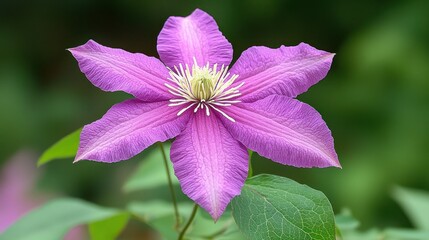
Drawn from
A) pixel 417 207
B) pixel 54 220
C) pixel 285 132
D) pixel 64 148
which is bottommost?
pixel 417 207

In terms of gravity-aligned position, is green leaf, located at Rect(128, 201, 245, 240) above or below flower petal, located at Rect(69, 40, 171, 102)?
below

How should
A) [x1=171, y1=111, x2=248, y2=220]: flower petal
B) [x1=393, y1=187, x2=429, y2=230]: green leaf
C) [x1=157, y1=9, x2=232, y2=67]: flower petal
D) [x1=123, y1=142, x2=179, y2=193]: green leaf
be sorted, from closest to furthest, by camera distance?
[x1=171, y1=111, x2=248, y2=220]: flower petal, [x1=157, y1=9, x2=232, y2=67]: flower petal, [x1=123, y1=142, x2=179, y2=193]: green leaf, [x1=393, y1=187, x2=429, y2=230]: green leaf

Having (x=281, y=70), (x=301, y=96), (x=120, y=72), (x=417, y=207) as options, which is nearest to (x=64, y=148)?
(x=120, y=72)

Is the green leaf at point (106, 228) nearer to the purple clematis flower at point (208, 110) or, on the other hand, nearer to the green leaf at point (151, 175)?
the green leaf at point (151, 175)

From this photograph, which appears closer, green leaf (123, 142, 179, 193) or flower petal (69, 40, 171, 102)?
flower petal (69, 40, 171, 102)

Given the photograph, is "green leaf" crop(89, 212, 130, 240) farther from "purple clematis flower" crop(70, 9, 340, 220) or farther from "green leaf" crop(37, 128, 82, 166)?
"purple clematis flower" crop(70, 9, 340, 220)

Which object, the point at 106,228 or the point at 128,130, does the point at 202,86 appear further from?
the point at 106,228

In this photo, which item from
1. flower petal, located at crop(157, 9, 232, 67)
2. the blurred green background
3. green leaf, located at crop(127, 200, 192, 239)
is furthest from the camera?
the blurred green background

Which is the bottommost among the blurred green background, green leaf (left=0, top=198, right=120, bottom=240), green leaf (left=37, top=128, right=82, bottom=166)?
the blurred green background

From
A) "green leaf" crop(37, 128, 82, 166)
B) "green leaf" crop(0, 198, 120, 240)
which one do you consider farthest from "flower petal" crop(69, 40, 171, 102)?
"green leaf" crop(0, 198, 120, 240)
